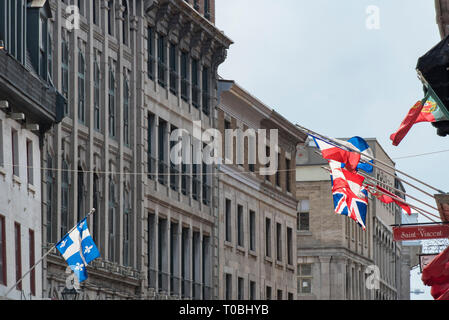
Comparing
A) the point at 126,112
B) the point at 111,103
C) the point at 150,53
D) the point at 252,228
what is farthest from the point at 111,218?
the point at 252,228

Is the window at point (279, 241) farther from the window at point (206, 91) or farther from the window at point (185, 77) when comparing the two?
the window at point (185, 77)

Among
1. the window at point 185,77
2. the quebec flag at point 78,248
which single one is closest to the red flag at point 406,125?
the quebec flag at point 78,248

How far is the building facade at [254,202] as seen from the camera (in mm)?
67875

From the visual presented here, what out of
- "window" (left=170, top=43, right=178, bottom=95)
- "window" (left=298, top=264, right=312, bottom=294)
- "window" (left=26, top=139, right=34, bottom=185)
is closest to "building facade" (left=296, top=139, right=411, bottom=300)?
"window" (left=298, top=264, right=312, bottom=294)

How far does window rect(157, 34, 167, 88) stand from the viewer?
60.1 m

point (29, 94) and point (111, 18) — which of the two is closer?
point (29, 94)

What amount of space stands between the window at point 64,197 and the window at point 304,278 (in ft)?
172

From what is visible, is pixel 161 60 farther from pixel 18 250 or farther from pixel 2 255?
pixel 2 255

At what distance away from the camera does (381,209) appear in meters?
114

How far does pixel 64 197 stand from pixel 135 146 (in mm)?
7615

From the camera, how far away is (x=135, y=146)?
186ft

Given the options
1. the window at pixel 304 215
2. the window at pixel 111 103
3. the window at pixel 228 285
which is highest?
the window at pixel 304 215

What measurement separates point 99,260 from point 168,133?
32.7 ft
